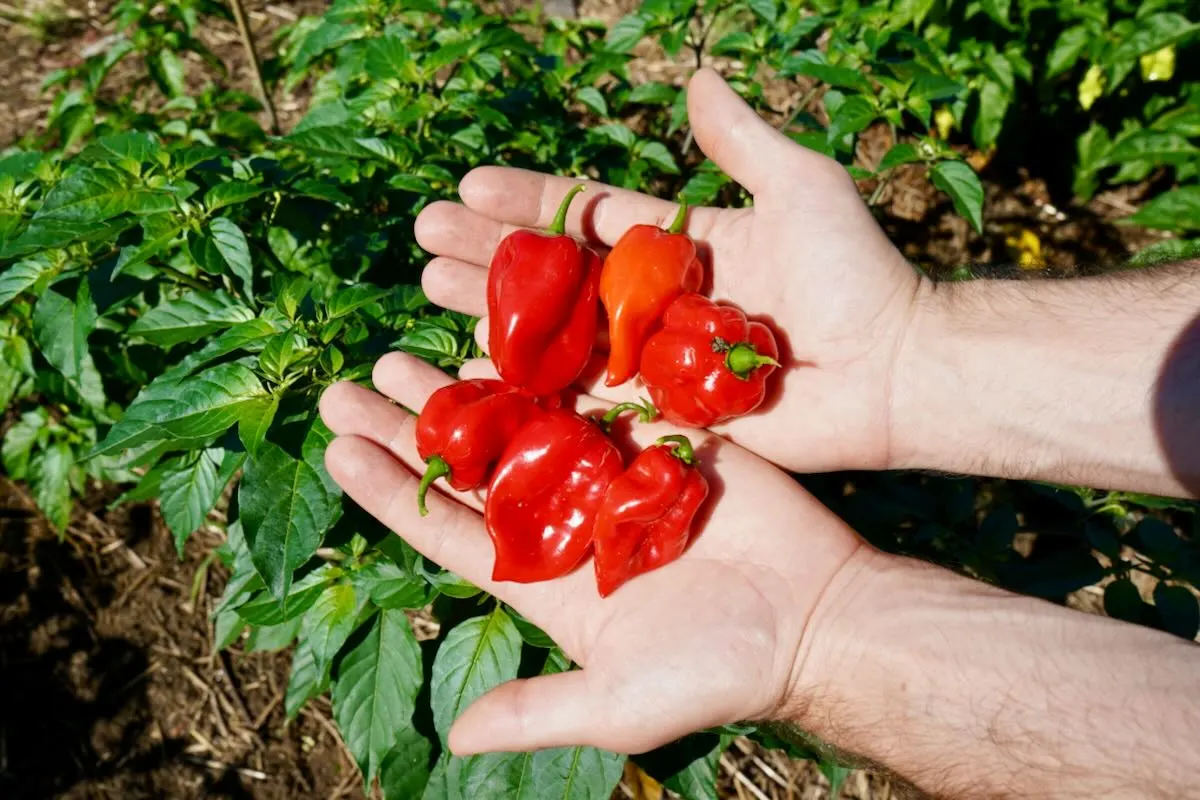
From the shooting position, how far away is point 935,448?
3.59 metres

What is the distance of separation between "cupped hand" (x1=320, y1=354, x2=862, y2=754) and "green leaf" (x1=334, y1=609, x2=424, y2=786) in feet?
1.19

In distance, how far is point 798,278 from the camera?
3.62 meters

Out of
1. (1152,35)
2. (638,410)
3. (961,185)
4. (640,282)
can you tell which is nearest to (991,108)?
(1152,35)

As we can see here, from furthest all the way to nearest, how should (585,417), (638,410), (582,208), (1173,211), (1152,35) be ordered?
(1152,35) → (1173,211) → (582,208) → (585,417) → (638,410)

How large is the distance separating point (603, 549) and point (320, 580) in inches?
42.7

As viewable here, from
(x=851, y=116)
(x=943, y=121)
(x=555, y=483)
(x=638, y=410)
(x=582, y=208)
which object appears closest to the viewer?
(x=555, y=483)

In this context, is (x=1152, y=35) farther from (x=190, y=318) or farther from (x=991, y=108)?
(x=190, y=318)

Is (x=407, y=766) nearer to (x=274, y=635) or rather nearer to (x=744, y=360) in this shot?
(x=274, y=635)

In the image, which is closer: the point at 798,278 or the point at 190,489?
the point at 190,489

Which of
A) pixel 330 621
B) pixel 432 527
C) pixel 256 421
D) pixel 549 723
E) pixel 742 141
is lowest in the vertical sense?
pixel 330 621

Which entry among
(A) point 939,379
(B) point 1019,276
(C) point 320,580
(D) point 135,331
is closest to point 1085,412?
(A) point 939,379

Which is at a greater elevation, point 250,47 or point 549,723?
point 250,47

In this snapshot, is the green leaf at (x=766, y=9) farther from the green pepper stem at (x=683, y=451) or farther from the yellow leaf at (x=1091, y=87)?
the yellow leaf at (x=1091, y=87)

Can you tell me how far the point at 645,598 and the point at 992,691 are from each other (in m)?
1.14
